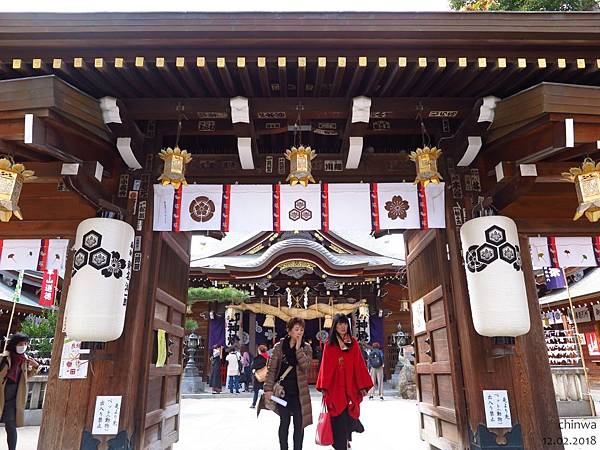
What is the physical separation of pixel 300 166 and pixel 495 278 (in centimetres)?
226

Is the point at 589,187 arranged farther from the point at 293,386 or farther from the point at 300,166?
the point at 293,386

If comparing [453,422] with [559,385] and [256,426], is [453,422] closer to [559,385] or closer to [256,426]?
[256,426]

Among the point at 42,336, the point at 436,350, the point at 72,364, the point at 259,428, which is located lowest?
the point at 259,428

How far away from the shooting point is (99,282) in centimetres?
418

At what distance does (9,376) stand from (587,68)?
7.20m

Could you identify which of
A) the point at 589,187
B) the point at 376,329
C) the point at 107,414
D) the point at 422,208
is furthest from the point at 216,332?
the point at 589,187

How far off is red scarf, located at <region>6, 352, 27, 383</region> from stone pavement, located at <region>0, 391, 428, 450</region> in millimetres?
1709

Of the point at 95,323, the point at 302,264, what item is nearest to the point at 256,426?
the point at 95,323

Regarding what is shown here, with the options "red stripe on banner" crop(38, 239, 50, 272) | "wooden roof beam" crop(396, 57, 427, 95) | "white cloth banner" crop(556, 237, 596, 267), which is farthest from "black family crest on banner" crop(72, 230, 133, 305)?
"white cloth banner" crop(556, 237, 596, 267)

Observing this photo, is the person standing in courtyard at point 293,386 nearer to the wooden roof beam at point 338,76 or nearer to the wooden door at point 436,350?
the wooden door at point 436,350

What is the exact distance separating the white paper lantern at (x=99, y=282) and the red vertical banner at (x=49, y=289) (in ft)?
23.3

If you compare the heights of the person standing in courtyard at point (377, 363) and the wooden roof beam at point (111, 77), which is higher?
the wooden roof beam at point (111, 77)

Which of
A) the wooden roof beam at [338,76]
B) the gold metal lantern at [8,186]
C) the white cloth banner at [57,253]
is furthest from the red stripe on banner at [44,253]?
the wooden roof beam at [338,76]

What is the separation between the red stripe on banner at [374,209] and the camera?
521 cm
